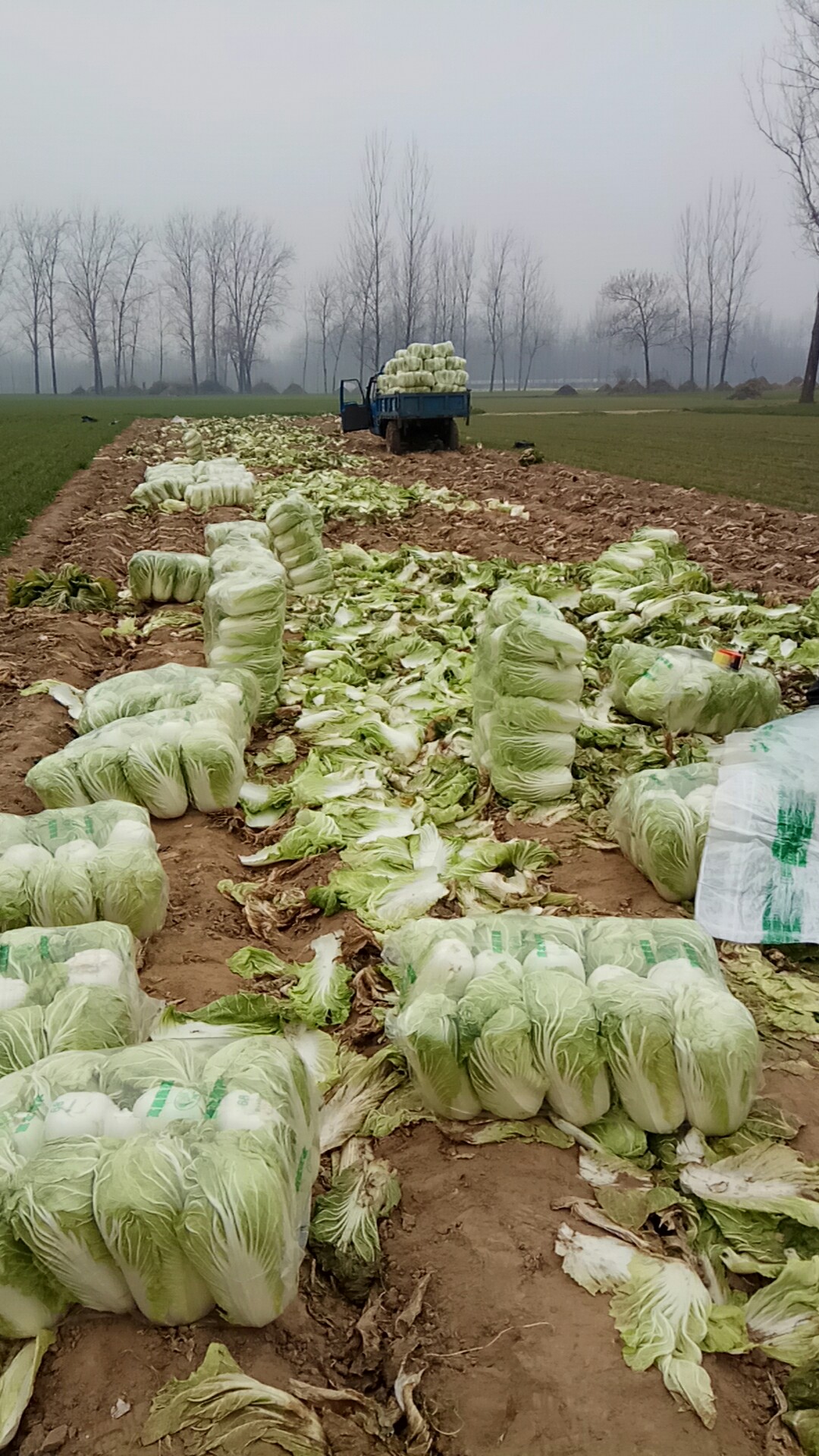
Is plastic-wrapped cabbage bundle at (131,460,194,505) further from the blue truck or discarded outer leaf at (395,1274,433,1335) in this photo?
discarded outer leaf at (395,1274,433,1335)

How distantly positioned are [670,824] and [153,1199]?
2584 mm

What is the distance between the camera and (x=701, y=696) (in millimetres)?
5191

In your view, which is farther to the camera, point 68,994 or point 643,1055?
point 68,994

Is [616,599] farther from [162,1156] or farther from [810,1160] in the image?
[162,1156]

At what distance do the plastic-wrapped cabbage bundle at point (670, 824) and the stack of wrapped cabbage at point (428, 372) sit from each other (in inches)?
743

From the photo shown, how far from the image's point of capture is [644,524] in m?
11.2

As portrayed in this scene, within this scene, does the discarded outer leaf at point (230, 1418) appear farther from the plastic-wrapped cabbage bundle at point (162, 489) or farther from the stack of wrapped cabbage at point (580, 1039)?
the plastic-wrapped cabbage bundle at point (162, 489)

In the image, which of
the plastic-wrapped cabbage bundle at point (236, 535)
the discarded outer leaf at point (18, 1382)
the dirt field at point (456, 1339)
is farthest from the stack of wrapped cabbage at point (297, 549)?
the discarded outer leaf at point (18, 1382)

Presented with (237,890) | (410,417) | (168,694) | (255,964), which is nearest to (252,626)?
(168,694)

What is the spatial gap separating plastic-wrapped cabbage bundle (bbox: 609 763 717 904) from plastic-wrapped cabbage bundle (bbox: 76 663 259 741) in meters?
2.37

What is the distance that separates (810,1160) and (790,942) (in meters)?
1.11

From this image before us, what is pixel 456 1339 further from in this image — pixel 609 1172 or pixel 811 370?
pixel 811 370

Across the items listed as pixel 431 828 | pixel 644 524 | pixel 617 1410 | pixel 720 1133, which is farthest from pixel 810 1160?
pixel 644 524

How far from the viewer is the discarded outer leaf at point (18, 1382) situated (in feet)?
6.04
